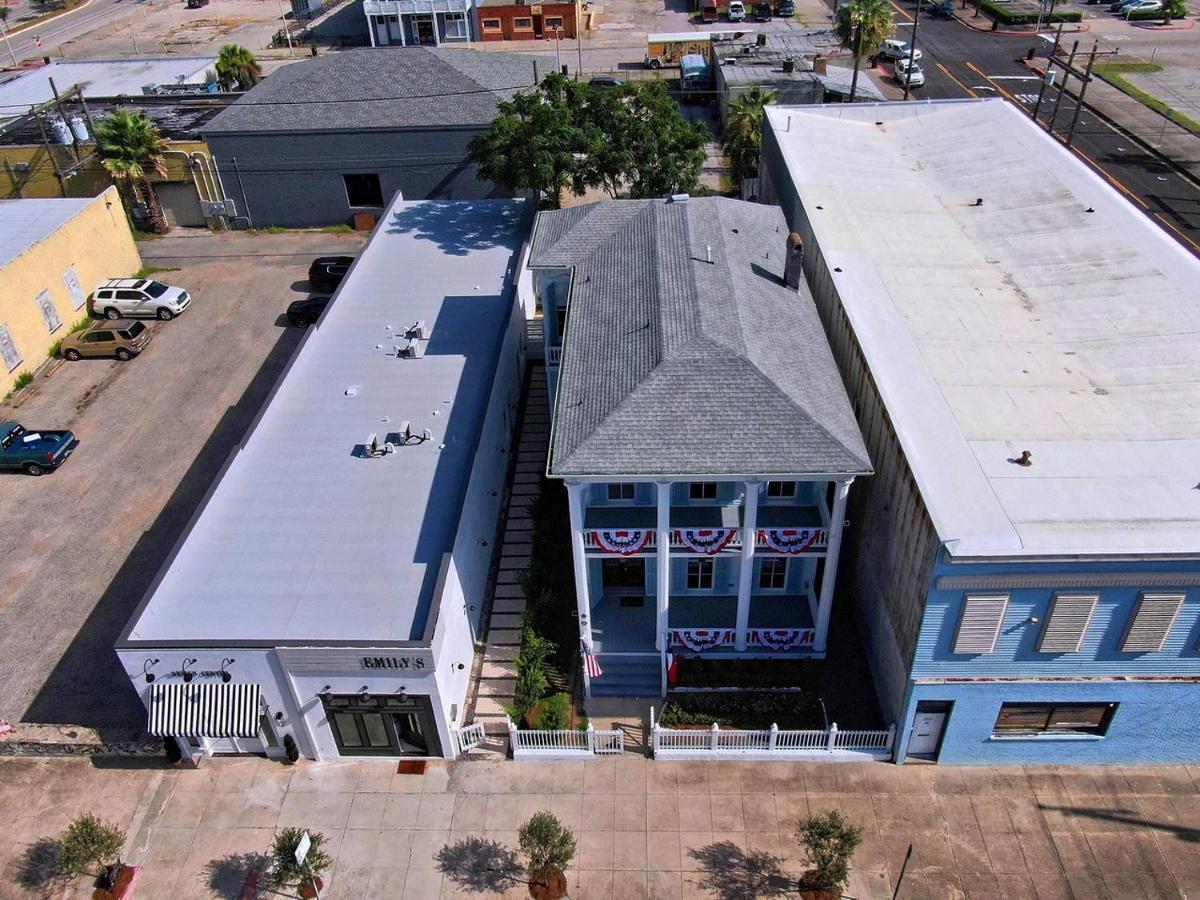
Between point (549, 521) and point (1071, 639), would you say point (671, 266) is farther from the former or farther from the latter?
point (1071, 639)

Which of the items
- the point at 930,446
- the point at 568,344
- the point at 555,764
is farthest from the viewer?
the point at 568,344

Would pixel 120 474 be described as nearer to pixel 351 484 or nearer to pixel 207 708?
pixel 351 484

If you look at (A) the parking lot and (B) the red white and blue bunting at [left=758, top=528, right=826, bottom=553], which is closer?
(B) the red white and blue bunting at [left=758, top=528, right=826, bottom=553]

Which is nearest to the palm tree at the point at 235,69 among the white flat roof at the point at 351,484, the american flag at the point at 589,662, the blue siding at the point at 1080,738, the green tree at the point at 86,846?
the white flat roof at the point at 351,484

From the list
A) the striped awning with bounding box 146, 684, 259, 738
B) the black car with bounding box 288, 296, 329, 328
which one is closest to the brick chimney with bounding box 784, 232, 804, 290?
the striped awning with bounding box 146, 684, 259, 738

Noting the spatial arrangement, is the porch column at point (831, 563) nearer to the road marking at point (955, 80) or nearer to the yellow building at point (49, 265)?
the yellow building at point (49, 265)

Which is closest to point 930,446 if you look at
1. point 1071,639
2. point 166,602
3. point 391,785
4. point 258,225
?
point 1071,639

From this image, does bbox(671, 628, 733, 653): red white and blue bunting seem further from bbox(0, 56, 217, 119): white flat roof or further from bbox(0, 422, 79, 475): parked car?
bbox(0, 56, 217, 119): white flat roof
